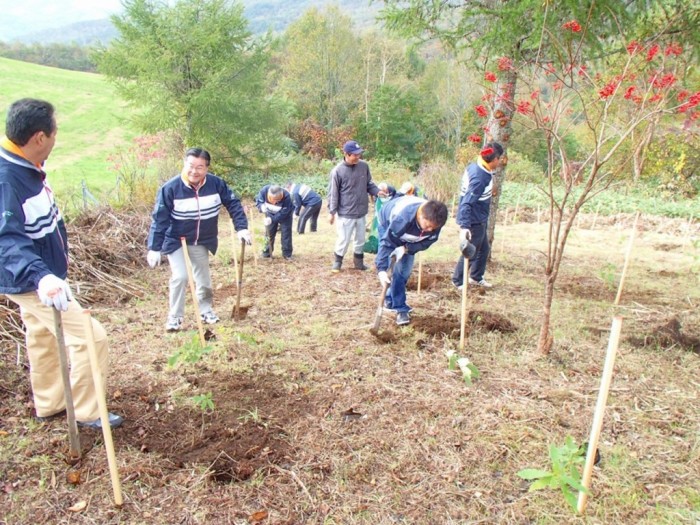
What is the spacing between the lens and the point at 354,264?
22.0ft

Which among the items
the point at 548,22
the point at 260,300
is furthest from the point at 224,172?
the point at 548,22

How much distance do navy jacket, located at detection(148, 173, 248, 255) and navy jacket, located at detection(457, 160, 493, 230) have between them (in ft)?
8.01

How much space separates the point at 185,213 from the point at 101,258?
2759 mm

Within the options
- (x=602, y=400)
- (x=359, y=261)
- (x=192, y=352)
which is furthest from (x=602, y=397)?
(x=359, y=261)

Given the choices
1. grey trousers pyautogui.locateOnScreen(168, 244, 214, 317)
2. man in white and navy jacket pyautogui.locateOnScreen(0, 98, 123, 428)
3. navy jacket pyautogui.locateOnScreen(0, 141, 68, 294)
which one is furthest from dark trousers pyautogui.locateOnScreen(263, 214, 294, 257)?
navy jacket pyautogui.locateOnScreen(0, 141, 68, 294)

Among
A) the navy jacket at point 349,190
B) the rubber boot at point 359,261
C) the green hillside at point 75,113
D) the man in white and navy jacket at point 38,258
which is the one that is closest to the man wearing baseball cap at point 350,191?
the navy jacket at point 349,190

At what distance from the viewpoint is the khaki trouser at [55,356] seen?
97.9 inches

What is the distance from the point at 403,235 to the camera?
4117mm

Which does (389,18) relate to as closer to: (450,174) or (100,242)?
(100,242)

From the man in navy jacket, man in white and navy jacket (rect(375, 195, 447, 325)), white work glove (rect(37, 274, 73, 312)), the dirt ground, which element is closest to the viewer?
white work glove (rect(37, 274, 73, 312))

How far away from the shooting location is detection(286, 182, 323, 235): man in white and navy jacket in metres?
9.03

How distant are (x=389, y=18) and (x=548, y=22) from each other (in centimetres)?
235

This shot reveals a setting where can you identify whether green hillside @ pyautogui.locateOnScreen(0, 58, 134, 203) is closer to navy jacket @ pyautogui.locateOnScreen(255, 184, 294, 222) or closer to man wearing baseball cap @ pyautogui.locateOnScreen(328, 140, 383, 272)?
navy jacket @ pyautogui.locateOnScreen(255, 184, 294, 222)

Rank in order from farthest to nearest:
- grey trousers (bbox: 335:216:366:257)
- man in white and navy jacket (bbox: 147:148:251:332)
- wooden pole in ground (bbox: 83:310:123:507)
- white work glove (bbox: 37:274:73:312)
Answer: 1. grey trousers (bbox: 335:216:366:257)
2. man in white and navy jacket (bbox: 147:148:251:332)
3. white work glove (bbox: 37:274:73:312)
4. wooden pole in ground (bbox: 83:310:123:507)
